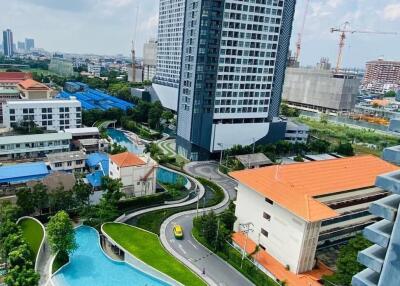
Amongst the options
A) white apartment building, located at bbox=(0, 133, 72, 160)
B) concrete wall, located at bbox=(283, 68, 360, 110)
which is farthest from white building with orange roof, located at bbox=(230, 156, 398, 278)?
concrete wall, located at bbox=(283, 68, 360, 110)

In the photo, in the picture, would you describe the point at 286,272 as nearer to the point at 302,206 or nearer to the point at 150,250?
the point at 302,206

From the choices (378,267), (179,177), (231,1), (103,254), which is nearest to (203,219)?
(103,254)

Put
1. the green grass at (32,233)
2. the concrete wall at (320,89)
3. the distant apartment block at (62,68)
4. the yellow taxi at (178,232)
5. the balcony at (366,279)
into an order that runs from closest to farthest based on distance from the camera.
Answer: the balcony at (366,279), the green grass at (32,233), the yellow taxi at (178,232), the concrete wall at (320,89), the distant apartment block at (62,68)

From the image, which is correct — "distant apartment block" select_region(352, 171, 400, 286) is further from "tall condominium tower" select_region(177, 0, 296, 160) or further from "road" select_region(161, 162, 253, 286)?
"tall condominium tower" select_region(177, 0, 296, 160)


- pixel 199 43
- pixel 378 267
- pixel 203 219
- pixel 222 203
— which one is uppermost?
pixel 199 43

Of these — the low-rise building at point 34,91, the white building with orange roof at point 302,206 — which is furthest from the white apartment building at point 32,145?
the low-rise building at point 34,91

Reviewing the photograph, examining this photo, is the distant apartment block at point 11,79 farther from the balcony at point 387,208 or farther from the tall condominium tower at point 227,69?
the balcony at point 387,208

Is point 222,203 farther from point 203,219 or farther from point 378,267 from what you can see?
point 378,267
